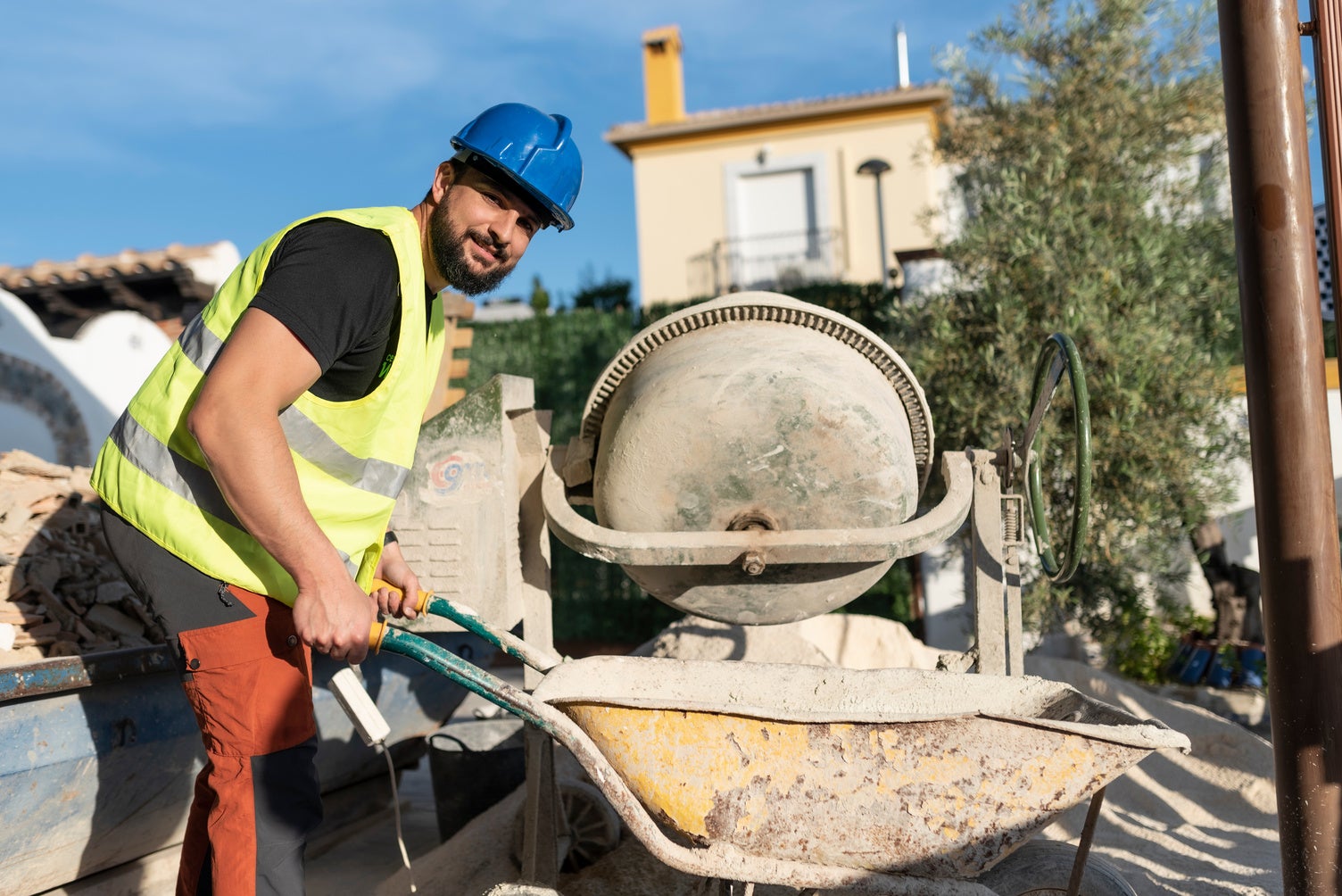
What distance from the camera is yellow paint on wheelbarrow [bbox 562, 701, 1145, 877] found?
6.53ft

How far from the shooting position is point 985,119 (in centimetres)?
716

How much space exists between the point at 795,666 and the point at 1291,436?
147cm

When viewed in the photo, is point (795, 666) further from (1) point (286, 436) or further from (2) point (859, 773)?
(1) point (286, 436)

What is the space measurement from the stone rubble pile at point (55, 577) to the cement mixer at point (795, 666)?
150cm

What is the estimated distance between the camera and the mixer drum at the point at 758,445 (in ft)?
8.71

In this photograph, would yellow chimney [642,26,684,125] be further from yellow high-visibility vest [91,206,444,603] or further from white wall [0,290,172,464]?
yellow high-visibility vest [91,206,444,603]

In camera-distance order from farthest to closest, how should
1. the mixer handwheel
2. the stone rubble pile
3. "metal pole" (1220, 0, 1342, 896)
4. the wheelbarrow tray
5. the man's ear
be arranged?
1. the stone rubble pile
2. the mixer handwheel
3. "metal pole" (1220, 0, 1342, 896)
4. the man's ear
5. the wheelbarrow tray

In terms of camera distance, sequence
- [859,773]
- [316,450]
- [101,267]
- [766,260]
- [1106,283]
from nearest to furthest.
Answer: [859,773]
[316,450]
[1106,283]
[101,267]
[766,260]

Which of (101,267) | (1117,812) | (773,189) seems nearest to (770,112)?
(773,189)

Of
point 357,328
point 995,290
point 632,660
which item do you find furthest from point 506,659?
point 357,328

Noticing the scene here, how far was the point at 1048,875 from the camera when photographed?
235 centimetres

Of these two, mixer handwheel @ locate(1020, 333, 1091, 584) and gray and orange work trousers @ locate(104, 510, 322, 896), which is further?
mixer handwheel @ locate(1020, 333, 1091, 584)

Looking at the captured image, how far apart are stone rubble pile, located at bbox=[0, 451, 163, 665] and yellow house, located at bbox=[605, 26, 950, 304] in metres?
12.7

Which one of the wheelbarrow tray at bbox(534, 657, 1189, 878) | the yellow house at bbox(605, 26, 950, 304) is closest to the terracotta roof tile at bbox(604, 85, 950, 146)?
the yellow house at bbox(605, 26, 950, 304)
